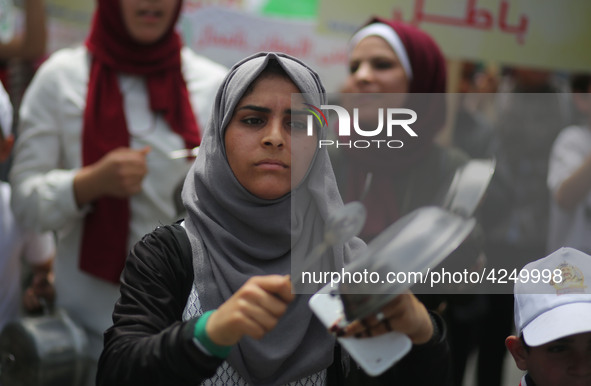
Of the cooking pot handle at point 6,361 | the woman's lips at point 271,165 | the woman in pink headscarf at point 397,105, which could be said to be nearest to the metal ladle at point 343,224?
the woman's lips at point 271,165

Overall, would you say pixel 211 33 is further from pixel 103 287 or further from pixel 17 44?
pixel 103 287

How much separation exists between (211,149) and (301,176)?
0.22 metres

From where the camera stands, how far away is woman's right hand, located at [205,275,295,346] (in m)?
1.14

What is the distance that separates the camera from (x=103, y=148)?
8.02 feet

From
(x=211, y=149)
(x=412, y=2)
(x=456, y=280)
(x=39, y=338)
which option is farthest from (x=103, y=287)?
(x=412, y=2)

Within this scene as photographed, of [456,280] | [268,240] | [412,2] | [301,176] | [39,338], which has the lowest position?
[39,338]

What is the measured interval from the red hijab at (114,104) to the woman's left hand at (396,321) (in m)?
1.39

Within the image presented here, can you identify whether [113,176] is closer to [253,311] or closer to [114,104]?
[114,104]

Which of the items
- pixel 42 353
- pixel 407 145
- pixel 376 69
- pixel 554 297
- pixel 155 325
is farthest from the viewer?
pixel 376 69

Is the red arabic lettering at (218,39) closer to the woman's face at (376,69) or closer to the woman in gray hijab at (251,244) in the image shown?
the woman's face at (376,69)

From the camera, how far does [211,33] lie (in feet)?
13.5

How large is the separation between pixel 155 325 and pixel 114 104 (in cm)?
127

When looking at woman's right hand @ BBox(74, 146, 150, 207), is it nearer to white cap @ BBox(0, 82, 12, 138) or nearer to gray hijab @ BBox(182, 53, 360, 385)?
white cap @ BBox(0, 82, 12, 138)

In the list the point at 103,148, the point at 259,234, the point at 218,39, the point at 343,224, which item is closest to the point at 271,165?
the point at 259,234
